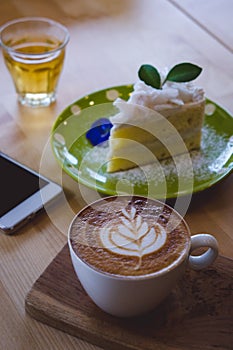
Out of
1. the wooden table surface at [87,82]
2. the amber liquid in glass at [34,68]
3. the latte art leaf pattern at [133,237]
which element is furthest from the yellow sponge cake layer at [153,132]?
the latte art leaf pattern at [133,237]

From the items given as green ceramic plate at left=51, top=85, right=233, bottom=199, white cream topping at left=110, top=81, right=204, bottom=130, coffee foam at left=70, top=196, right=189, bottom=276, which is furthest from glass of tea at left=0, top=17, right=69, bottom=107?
coffee foam at left=70, top=196, right=189, bottom=276

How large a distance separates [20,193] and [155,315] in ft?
1.14

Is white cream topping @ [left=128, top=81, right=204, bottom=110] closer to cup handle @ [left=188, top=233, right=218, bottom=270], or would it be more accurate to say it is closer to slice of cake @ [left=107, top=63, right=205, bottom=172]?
slice of cake @ [left=107, top=63, right=205, bottom=172]

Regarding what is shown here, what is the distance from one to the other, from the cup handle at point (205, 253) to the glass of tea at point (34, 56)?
618 mm

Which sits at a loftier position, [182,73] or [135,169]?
[182,73]

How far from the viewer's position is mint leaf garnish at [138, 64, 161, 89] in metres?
1.15

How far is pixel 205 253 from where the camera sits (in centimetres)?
85

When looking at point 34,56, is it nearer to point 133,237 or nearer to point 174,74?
point 174,74

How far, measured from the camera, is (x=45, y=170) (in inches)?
44.9

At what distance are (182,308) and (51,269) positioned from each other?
20 cm

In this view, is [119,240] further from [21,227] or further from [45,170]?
[45,170]

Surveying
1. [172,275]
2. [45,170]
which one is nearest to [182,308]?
[172,275]

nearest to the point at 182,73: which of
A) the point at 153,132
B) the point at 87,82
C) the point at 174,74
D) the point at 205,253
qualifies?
the point at 174,74

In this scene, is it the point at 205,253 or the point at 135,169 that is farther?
the point at 135,169
